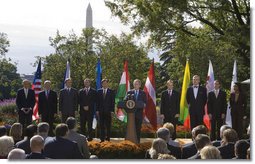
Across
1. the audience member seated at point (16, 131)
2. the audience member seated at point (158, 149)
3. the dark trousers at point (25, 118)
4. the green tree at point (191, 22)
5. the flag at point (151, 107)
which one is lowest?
the audience member seated at point (158, 149)

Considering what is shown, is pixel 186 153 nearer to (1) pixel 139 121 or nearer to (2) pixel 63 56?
(1) pixel 139 121

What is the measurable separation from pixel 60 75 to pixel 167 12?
40.6ft

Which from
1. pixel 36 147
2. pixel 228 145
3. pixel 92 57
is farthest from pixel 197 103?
pixel 92 57

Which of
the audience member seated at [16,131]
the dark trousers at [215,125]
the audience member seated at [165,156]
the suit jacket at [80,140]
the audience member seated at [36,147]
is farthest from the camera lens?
the dark trousers at [215,125]

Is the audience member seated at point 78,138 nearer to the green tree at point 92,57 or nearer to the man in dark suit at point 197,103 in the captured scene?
the man in dark suit at point 197,103

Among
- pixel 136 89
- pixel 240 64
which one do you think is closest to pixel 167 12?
pixel 240 64

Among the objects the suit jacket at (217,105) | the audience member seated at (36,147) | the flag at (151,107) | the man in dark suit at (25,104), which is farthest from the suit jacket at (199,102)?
the audience member seated at (36,147)

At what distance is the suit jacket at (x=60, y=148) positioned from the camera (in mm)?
5898

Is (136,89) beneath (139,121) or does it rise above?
above

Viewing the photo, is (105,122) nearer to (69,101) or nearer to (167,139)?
(69,101)

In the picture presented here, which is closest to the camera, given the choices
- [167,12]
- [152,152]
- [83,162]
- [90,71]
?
[152,152]

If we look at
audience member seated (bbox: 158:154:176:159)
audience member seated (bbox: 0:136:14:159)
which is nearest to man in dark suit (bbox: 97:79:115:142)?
audience member seated (bbox: 0:136:14:159)

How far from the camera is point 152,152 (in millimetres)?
5676

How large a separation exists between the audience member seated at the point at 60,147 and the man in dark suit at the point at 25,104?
14.8 ft
